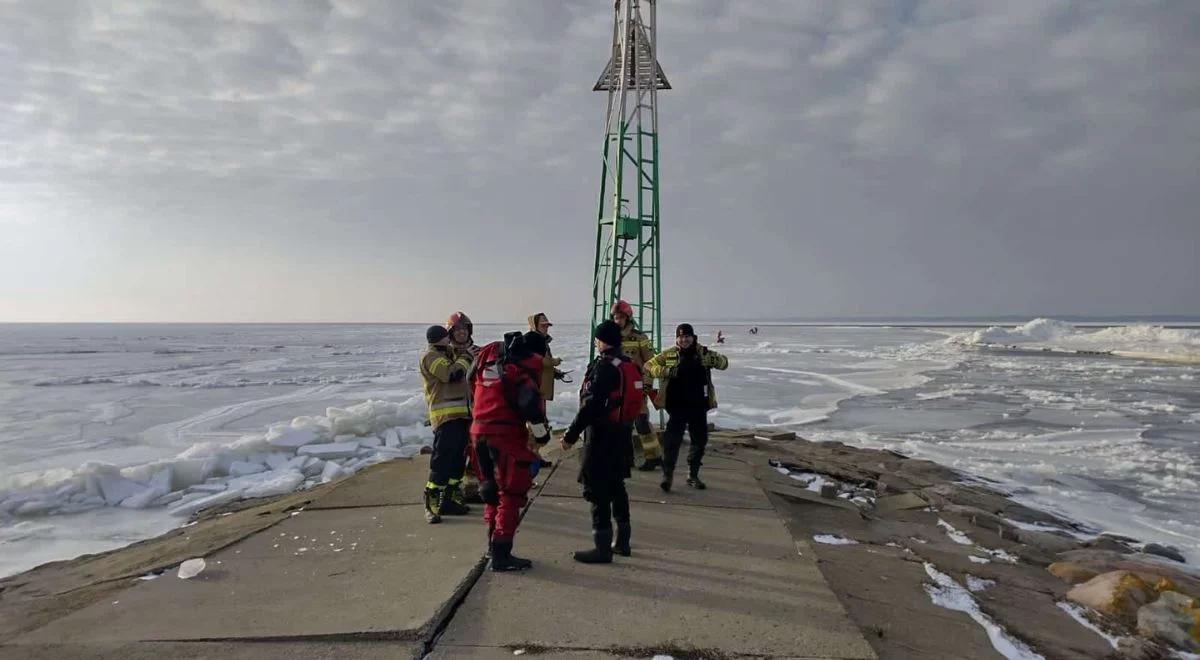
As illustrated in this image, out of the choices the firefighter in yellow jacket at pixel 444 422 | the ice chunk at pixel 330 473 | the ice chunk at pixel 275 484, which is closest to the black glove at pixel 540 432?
the firefighter in yellow jacket at pixel 444 422

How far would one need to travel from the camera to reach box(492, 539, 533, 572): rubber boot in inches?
173

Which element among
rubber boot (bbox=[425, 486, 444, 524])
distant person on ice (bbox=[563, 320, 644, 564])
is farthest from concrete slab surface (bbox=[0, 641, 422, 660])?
rubber boot (bbox=[425, 486, 444, 524])

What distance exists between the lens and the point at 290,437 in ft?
37.5

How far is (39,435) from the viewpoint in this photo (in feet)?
46.3

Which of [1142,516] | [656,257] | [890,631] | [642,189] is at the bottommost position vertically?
[1142,516]

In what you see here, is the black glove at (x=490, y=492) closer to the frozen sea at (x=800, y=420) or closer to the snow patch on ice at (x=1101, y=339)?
the frozen sea at (x=800, y=420)

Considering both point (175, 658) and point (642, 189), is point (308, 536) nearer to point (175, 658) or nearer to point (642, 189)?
point (175, 658)

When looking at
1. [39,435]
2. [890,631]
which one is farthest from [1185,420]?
[39,435]

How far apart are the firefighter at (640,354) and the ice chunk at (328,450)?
586cm

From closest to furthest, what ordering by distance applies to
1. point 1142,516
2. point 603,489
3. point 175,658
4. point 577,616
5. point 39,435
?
point 175,658 → point 577,616 → point 603,489 → point 1142,516 → point 39,435

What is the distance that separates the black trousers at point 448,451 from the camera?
5809 millimetres

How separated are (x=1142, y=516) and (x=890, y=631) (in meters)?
6.68

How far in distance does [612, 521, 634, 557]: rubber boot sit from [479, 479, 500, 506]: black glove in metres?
0.91

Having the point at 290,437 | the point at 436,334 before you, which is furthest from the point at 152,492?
the point at 436,334
